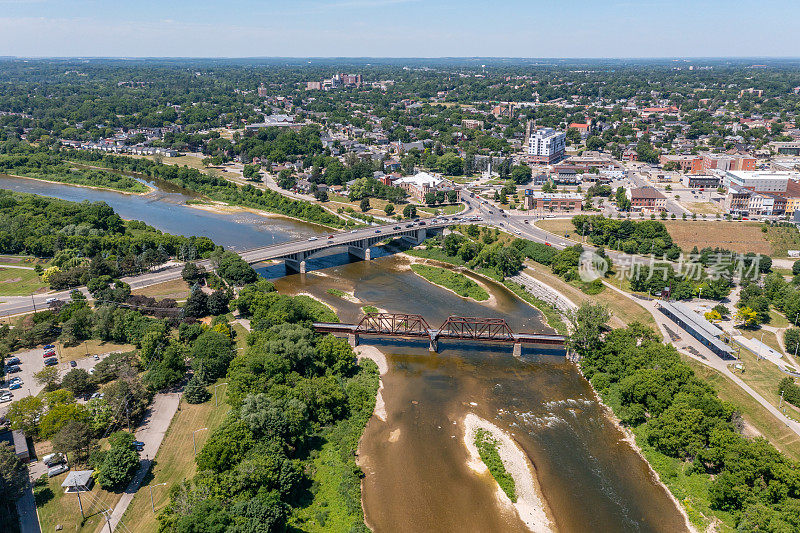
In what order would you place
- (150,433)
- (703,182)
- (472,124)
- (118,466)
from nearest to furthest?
(118,466), (150,433), (703,182), (472,124)

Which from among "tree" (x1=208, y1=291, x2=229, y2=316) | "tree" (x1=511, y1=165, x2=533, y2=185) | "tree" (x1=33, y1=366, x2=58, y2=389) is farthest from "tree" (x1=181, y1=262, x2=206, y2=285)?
"tree" (x1=511, y1=165, x2=533, y2=185)

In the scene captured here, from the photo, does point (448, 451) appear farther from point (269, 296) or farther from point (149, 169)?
point (149, 169)

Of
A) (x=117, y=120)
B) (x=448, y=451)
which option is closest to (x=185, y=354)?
(x=448, y=451)

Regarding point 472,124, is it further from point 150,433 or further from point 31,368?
point 150,433

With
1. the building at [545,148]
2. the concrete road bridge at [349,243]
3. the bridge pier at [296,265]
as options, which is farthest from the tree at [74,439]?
the building at [545,148]

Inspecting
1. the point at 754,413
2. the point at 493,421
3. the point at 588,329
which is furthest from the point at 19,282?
the point at 754,413
